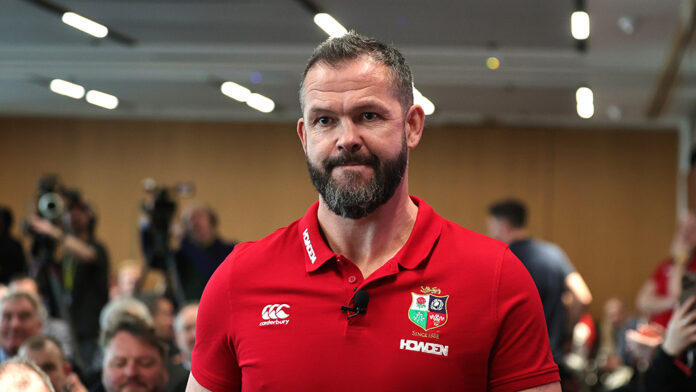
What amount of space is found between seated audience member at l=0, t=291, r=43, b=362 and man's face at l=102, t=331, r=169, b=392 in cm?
107

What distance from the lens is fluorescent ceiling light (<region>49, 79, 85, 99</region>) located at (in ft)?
30.8

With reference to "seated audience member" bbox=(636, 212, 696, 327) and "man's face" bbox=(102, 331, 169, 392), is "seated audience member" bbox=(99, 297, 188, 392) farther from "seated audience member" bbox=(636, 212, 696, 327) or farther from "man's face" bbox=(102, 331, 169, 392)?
"seated audience member" bbox=(636, 212, 696, 327)

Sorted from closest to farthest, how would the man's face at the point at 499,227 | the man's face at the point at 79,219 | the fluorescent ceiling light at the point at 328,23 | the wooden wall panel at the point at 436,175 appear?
the man's face at the point at 499,227
the man's face at the point at 79,219
the fluorescent ceiling light at the point at 328,23
the wooden wall panel at the point at 436,175

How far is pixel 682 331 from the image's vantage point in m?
2.58

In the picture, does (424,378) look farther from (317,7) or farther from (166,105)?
(166,105)

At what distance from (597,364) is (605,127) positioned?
15.7 feet

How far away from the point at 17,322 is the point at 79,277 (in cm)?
137

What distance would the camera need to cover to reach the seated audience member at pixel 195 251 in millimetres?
6055

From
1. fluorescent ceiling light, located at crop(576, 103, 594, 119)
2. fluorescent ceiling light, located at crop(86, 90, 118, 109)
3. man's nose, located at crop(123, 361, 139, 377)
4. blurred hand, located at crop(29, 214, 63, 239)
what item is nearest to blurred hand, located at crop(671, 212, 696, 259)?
man's nose, located at crop(123, 361, 139, 377)

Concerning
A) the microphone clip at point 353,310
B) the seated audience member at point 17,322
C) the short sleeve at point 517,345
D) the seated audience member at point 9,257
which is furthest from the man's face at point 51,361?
the seated audience member at point 9,257

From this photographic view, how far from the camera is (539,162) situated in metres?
11.7

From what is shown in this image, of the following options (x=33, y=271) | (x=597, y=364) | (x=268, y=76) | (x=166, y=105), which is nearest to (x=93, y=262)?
(x=33, y=271)

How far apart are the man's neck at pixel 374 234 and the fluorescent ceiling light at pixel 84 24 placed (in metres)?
5.31

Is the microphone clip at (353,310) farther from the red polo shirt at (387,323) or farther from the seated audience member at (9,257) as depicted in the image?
the seated audience member at (9,257)
